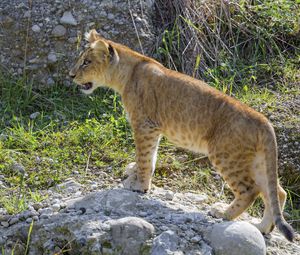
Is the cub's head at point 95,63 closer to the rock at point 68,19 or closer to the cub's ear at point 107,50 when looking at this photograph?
the cub's ear at point 107,50

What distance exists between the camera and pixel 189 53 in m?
8.56

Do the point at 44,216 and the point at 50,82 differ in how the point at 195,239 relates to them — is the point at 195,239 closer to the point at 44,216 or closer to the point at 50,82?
the point at 44,216

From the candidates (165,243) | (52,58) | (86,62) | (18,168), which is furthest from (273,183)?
(52,58)

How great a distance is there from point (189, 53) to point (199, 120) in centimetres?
238

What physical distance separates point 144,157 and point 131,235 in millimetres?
1077

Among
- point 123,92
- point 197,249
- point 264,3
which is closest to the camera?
point 197,249

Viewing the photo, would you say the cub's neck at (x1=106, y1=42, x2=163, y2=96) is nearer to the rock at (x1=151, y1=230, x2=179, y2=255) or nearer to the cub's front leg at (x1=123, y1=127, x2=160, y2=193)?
the cub's front leg at (x1=123, y1=127, x2=160, y2=193)

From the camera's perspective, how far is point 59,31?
27.7ft

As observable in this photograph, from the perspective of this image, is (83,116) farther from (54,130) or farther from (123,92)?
(123,92)

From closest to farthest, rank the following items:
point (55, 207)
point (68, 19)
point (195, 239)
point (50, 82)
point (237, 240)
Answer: point (237, 240)
point (195, 239)
point (55, 207)
point (50, 82)
point (68, 19)

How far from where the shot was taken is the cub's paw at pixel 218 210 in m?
6.02

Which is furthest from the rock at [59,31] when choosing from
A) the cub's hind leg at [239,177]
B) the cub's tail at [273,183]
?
the cub's tail at [273,183]

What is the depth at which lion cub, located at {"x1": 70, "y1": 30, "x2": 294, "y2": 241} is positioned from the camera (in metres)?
5.90

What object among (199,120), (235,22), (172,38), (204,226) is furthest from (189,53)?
(204,226)
